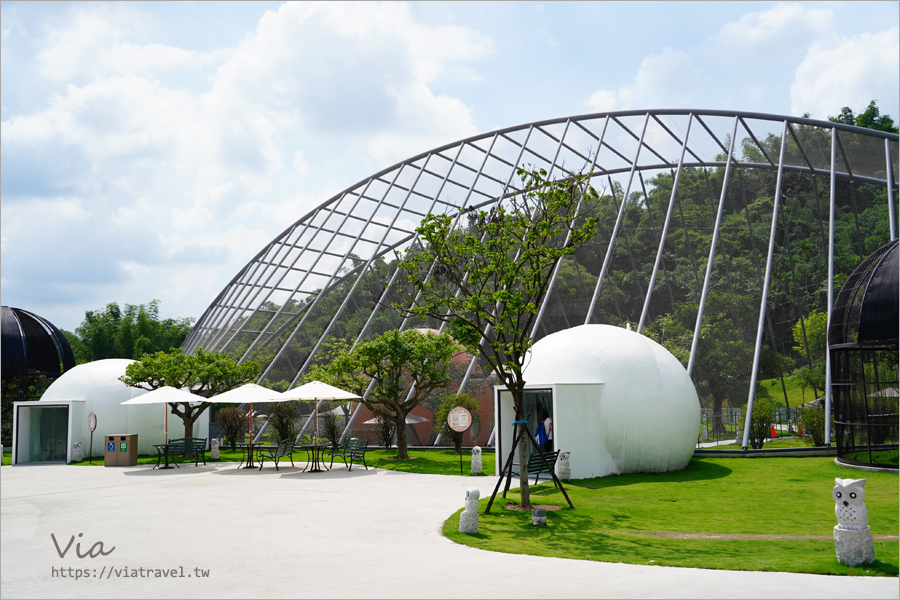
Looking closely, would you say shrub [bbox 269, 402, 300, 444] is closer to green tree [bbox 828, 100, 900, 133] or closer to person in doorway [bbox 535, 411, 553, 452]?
person in doorway [bbox 535, 411, 553, 452]

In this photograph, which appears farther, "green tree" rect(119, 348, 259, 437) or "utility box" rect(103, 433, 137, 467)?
"green tree" rect(119, 348, 259, 437)

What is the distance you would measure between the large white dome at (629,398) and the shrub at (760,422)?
4.24 meters

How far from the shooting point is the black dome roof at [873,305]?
60.7 feet

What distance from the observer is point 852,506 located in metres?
9.02

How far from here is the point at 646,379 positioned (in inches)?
777

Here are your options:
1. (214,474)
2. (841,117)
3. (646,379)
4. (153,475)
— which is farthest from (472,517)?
(841,117)

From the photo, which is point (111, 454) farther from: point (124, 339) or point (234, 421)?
point (124, 339)

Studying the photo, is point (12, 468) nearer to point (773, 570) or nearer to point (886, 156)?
point (773, 570)

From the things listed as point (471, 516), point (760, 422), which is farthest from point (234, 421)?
point (471, 516)

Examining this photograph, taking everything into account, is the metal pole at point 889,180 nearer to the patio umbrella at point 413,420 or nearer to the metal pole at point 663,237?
the metal pole at point 663,237

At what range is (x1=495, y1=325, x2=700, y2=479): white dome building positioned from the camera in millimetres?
19016

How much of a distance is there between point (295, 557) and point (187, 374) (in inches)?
854

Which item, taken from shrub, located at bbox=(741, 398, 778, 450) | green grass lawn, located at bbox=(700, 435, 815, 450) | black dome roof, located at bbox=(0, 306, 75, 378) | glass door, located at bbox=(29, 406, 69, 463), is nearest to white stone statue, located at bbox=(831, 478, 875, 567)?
green grass lawn, located at bbox=(700, 435, 815, 450)

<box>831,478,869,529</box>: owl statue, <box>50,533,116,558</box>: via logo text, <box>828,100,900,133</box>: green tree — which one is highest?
<box>828,100,900,133</box>: green tree
